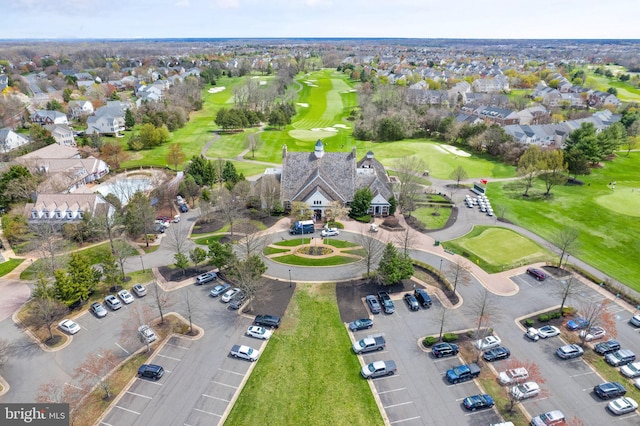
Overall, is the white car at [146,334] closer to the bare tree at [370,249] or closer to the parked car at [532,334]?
the bare tree at [370,249]

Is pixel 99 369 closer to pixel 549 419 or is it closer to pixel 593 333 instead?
pixel 549 419

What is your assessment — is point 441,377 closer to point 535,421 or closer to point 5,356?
point 535,421

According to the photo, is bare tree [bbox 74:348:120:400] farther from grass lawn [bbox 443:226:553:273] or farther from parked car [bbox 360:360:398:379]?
grass lawn [bbox 443:226:553:273]

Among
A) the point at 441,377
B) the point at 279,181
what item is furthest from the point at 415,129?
the point at 441,377

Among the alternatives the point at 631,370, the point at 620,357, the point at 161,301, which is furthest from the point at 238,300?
the point at 631,370

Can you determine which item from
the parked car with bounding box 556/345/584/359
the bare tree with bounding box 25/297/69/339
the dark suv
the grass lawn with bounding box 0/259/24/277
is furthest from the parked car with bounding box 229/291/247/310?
the parked car with bounding box 556/345/584/359
